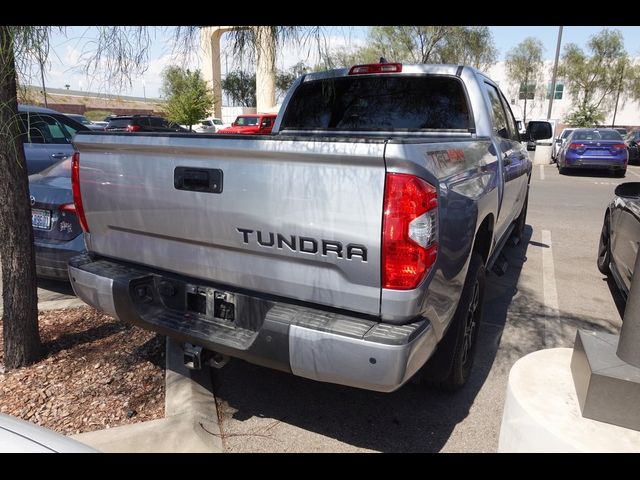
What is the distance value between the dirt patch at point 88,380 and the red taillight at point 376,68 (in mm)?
2614

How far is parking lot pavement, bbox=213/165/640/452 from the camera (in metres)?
2.80

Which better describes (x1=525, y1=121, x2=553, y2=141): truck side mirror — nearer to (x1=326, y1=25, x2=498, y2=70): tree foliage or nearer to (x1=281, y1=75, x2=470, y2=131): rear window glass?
(x1=281, y1=75, x2=470, y2=131): rear window glass

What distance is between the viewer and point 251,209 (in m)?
2.37

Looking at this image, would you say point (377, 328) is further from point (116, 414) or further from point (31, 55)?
point (31, 55)

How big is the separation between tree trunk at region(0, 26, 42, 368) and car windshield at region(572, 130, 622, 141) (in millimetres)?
17903

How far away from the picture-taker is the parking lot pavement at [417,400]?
9.18 ft

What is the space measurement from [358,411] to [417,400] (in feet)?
1.34

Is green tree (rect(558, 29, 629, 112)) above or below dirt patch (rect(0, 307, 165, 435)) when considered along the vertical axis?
above

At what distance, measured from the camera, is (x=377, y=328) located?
7.21 feet

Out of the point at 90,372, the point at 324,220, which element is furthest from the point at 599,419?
the point at 90,372

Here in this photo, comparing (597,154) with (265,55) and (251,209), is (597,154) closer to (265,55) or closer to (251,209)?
(265,55)

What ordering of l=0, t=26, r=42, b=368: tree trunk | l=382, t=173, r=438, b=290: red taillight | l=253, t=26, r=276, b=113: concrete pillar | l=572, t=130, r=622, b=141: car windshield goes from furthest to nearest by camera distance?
l=572, t=130, r=622, b=141: car windshield < l=0, t=26, r=42, b=368: tree trunk < l=253, t=26, r=276, b=113: concrete pillar < l=382, t=173, r=438, b=290: red taillight

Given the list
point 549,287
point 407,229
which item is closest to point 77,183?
point 407,229

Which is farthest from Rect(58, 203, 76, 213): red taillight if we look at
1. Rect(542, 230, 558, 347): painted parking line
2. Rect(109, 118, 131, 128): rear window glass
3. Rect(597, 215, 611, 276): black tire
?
Rect(109, 118, 131, 128): rear window glass
